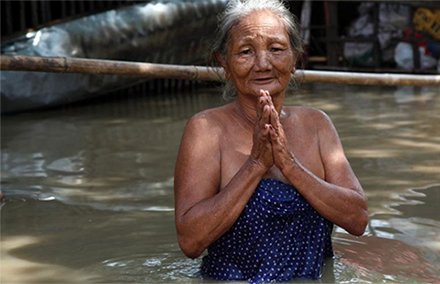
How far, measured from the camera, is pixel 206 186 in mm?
2801

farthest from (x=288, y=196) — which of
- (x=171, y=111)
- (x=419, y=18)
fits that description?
(x=419, y=18)

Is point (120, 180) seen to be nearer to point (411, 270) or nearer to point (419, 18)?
point (411, 270)

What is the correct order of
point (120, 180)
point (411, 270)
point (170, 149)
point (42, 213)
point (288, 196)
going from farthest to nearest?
point (170, 149), point (120, 180), point (42, 213), point (411, 270), point (288, 196)

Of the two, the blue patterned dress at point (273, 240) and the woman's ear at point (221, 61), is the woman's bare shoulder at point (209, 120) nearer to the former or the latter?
the woman's ear at point (221, 61)

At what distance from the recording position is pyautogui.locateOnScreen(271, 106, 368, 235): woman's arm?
269 centimetres

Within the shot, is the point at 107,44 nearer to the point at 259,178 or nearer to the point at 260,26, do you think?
the point at 260,26

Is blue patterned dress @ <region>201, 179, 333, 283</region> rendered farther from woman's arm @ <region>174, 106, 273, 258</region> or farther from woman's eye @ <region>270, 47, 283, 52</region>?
woman's eye @ <region>270, 47, 283, 52</region>

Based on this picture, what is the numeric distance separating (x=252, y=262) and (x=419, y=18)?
8.64m

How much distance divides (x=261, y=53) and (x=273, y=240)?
23.9 inches

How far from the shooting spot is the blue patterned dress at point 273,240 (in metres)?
2.78

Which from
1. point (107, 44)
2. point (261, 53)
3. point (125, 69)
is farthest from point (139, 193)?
point (107, 44)

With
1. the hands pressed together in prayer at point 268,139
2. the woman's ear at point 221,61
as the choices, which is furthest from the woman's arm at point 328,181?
the woman's ear at point 221,61

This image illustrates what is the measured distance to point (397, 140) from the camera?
6.29 meters

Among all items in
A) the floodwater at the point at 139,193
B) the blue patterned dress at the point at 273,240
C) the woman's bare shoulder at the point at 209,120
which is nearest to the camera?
the blue patterned dress at the point at 273,240
